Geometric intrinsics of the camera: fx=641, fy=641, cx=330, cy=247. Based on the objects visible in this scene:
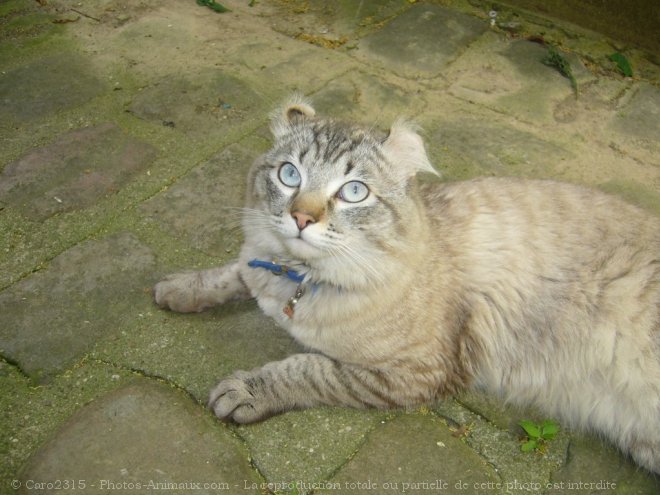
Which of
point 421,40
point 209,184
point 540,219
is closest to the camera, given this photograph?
point 540,219

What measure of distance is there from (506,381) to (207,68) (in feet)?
10.4

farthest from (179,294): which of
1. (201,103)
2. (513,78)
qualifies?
(513,78)

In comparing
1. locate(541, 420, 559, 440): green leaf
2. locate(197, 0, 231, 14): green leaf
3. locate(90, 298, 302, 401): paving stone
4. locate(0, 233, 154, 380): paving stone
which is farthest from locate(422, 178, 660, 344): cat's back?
locate(197, 0, 231, 14): green leaf

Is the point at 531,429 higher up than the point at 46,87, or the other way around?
the point at 531,429

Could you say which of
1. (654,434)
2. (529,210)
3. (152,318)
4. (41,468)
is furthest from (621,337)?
(41,468)

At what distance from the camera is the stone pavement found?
2594mm

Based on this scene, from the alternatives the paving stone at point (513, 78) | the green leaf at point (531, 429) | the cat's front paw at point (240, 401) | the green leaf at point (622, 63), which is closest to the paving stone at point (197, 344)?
the cat's front paw at point (240, 401)

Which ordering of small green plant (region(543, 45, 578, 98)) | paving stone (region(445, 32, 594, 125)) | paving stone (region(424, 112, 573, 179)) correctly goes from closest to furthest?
paving stone (region(424, 112, 573, 179)), paving stone (region(445, 32, 594, 125)), small green plant (region(543, 45, 578, 98))

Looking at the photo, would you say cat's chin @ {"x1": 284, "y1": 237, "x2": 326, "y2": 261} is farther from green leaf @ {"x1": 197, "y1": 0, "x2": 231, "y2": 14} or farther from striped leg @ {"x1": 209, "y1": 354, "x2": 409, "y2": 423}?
green leaf @ {"x1": 197, "y1": 0, "x2": 231, "y2": 14}

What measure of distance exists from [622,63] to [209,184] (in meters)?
3.35

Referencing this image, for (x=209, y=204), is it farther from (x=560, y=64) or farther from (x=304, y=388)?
(x=560, y=64)

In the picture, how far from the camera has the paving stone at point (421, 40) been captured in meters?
4.95

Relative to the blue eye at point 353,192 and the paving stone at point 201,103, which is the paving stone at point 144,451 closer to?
the blue eye at point 353,192

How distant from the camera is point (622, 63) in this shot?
496 cm
